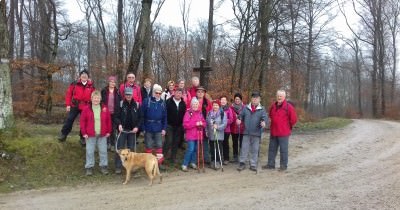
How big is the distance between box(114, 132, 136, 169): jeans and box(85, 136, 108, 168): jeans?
278 mm

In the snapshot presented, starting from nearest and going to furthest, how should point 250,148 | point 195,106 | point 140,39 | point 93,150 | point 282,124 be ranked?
1. point 93,150
2. point 195,106
3. point 282,124
4. point 250,148
5. point 140,39

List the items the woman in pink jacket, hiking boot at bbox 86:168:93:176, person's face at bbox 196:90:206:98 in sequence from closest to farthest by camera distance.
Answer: hiking boot at bbox 86:168:93:176, the woman in pink jacket, person's face at bbox 196:90:206:98

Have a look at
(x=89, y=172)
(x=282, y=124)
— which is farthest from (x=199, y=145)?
(x=89, y=172)

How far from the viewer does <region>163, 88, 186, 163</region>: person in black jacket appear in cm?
970

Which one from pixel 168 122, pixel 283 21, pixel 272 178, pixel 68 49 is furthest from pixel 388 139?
pixel 68 49

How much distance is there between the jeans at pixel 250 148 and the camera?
A: 9.78m

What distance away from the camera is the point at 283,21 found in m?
19.1

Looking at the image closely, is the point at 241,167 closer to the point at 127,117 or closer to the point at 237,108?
the point at 237,108

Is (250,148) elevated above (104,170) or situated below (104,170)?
above

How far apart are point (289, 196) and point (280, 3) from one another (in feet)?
43.1

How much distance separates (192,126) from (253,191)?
248cm

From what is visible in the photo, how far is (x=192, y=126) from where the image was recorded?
9.52 meters

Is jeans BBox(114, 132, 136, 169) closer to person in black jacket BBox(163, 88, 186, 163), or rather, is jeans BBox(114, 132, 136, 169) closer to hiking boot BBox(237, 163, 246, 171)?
person in black jacket BBox(163, 88, 186, 163)

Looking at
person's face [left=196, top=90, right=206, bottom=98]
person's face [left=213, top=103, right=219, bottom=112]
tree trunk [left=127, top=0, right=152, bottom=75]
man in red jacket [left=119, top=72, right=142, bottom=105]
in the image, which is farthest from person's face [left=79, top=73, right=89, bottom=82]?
tree trunk [left=127, top=0, right=152, bottom=75]
